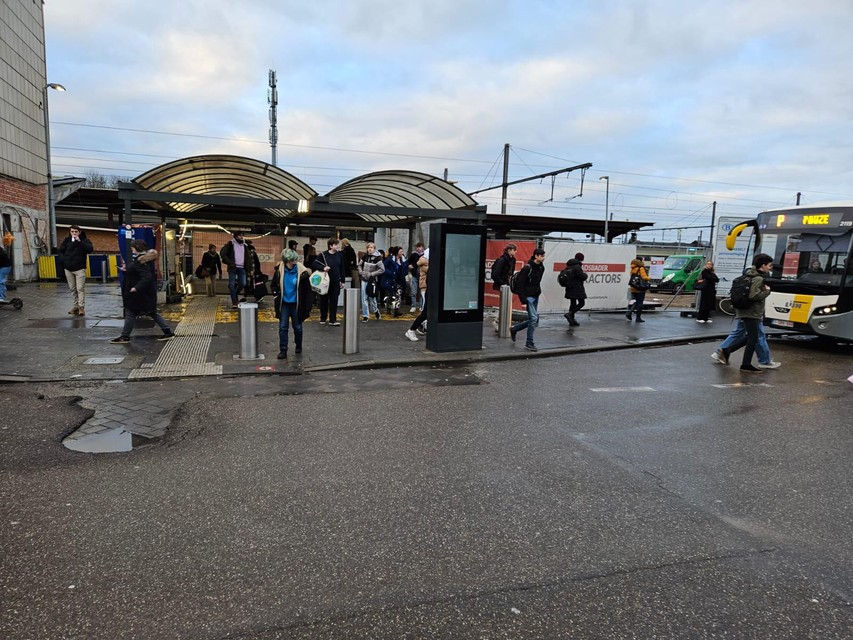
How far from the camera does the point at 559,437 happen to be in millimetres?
5156

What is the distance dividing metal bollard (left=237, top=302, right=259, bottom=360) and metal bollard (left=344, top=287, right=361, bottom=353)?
1.39m

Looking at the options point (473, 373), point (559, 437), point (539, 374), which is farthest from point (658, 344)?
point (559, 437)

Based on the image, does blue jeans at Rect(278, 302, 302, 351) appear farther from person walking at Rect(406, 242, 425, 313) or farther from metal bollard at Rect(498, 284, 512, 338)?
person walking at Rect(406, 242, 425, 313)

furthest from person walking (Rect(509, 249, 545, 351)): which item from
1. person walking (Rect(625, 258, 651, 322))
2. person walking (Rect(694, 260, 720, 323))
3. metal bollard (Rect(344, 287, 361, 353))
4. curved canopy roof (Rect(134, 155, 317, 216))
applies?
person walking (Rect(694, 260, 720, 323))

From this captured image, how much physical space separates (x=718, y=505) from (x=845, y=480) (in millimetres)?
1391

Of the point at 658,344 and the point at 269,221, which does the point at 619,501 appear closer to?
the point at 658,344

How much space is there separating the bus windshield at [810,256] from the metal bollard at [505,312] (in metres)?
5.75

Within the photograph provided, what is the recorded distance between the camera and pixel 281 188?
47.3 ft

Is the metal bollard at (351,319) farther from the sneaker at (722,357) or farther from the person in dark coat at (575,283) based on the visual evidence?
the sneaker at (722,357)

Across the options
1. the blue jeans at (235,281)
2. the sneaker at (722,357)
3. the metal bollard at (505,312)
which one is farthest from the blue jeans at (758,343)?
the blue jeans at (235,281)

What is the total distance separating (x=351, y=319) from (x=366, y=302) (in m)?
3.98

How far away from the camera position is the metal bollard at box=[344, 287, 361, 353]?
8.68 meters

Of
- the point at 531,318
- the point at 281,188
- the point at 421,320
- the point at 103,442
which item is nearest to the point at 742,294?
the point at 531,318

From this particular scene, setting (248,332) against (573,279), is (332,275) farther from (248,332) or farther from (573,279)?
(573,279)
